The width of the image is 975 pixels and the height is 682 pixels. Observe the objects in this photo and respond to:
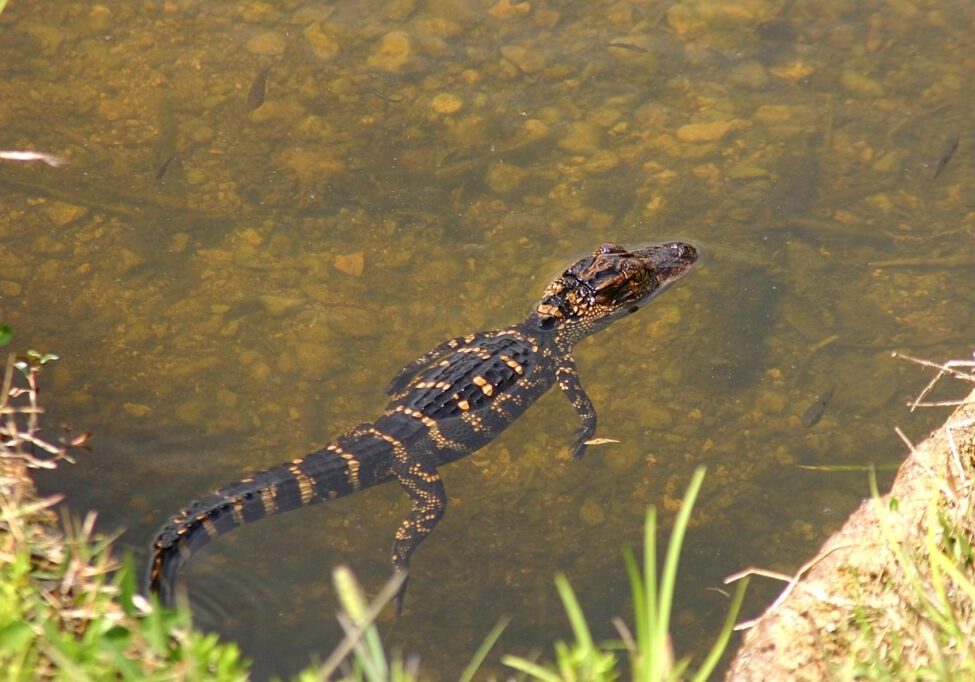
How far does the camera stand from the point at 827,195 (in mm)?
6727

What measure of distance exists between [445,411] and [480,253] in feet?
Result: 4.04

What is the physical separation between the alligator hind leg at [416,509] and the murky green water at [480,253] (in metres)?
0.10

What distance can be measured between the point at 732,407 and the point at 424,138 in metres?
2.84

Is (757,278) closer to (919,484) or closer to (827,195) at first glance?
(827,195)

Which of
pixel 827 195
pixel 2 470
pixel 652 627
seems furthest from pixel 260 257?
pixel 652 627

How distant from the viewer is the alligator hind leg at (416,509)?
523cm

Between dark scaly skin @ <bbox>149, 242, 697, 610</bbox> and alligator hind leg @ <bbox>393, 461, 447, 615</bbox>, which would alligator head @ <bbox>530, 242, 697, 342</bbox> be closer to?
dark scaly skin @ <bbox>149, 242, 697, 610</bbox>

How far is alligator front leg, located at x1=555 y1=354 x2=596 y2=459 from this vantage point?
5.80m

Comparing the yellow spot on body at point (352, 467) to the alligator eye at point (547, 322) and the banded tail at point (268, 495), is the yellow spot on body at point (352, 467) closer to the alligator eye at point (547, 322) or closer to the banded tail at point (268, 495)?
the banded tail at point (268, 495)

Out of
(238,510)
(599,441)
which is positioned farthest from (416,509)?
(599,441)

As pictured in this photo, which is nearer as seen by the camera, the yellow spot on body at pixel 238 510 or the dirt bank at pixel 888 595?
the dirt bank at pixel 888 595

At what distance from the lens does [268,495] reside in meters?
5.11

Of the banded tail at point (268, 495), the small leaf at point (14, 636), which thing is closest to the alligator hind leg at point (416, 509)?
the banded tail at point (268, 495)

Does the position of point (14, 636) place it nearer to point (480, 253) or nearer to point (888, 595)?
point (888, 595)
